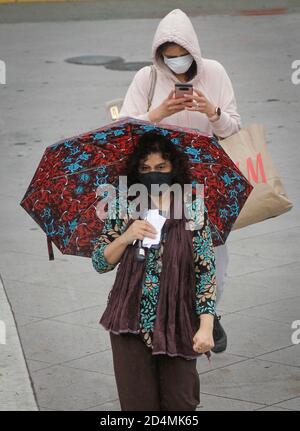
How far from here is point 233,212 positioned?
5242 mm

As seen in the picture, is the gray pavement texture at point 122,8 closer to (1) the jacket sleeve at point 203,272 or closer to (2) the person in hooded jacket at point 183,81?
(2) the person in hooded jacket at point 183,81

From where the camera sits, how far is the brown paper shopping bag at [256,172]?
6.09m

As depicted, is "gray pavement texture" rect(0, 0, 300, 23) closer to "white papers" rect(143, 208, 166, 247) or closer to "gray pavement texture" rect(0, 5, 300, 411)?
"gray pavement texture" rect(0, 5, 300, 411)

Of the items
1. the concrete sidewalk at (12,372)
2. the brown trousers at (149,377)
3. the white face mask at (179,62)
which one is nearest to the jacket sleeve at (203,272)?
the brown trousers at (149,377)

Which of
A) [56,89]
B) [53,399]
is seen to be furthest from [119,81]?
A: [53,399]

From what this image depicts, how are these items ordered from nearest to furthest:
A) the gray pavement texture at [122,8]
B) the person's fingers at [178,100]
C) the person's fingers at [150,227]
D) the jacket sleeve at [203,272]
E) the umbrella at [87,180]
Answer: the person's fingers at [150,227]
the jacket sleeve at [203,272]
the umbrella at [87,180]
the person's fingers at [178,100]
the gray pavement texture at [122,8]

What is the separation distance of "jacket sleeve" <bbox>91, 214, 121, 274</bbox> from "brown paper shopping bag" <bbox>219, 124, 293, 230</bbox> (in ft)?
4.03

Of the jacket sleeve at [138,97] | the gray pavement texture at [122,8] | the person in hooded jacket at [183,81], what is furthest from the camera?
the gray pavement texture at [122,8]

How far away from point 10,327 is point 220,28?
11.3 meters

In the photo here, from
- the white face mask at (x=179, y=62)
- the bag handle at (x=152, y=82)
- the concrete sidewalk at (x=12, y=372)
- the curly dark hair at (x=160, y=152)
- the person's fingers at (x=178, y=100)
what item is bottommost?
the concrete sidewalk at (x=12, y=372)

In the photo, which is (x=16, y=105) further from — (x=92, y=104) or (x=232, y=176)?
(x=232, y=176)

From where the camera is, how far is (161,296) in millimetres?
4852

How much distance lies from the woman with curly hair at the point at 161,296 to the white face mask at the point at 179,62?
1.08m

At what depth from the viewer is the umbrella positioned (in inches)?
200
